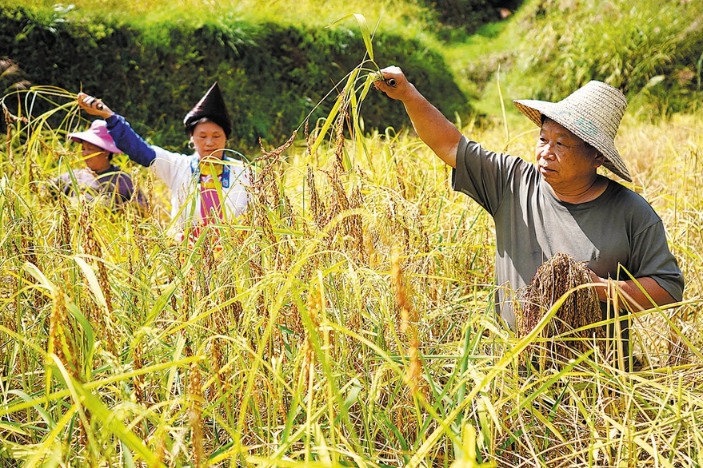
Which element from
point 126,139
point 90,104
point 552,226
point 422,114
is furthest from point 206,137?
point 552,226

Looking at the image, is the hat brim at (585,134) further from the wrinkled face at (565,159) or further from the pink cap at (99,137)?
the pink cap at (99,137)

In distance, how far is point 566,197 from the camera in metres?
1.66

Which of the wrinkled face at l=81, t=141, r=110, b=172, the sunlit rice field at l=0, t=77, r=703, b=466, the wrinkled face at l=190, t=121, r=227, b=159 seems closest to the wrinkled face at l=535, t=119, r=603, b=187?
the sunlit rice field at l=0, t=77, r=703, b=466

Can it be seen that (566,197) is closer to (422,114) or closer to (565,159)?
(565,159)

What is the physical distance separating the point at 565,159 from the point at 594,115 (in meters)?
0.14

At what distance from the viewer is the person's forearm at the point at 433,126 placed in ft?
5.56

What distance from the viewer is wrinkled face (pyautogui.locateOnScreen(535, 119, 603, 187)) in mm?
1595

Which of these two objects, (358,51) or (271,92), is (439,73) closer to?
(358,51)

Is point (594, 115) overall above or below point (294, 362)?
above

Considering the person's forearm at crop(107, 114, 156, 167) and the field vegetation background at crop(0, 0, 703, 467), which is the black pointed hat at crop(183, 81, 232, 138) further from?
the field vegetation background at crop(0, 0, 703, 467)

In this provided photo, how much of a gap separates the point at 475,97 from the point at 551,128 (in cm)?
721

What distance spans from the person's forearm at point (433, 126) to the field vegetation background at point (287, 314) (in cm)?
15

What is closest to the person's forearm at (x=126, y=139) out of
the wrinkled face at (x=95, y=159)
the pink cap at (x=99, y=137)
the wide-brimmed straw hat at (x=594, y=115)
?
the pink cap at (x=99, y=137)

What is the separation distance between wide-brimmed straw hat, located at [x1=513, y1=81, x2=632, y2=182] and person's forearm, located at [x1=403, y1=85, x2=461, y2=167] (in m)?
0.22
